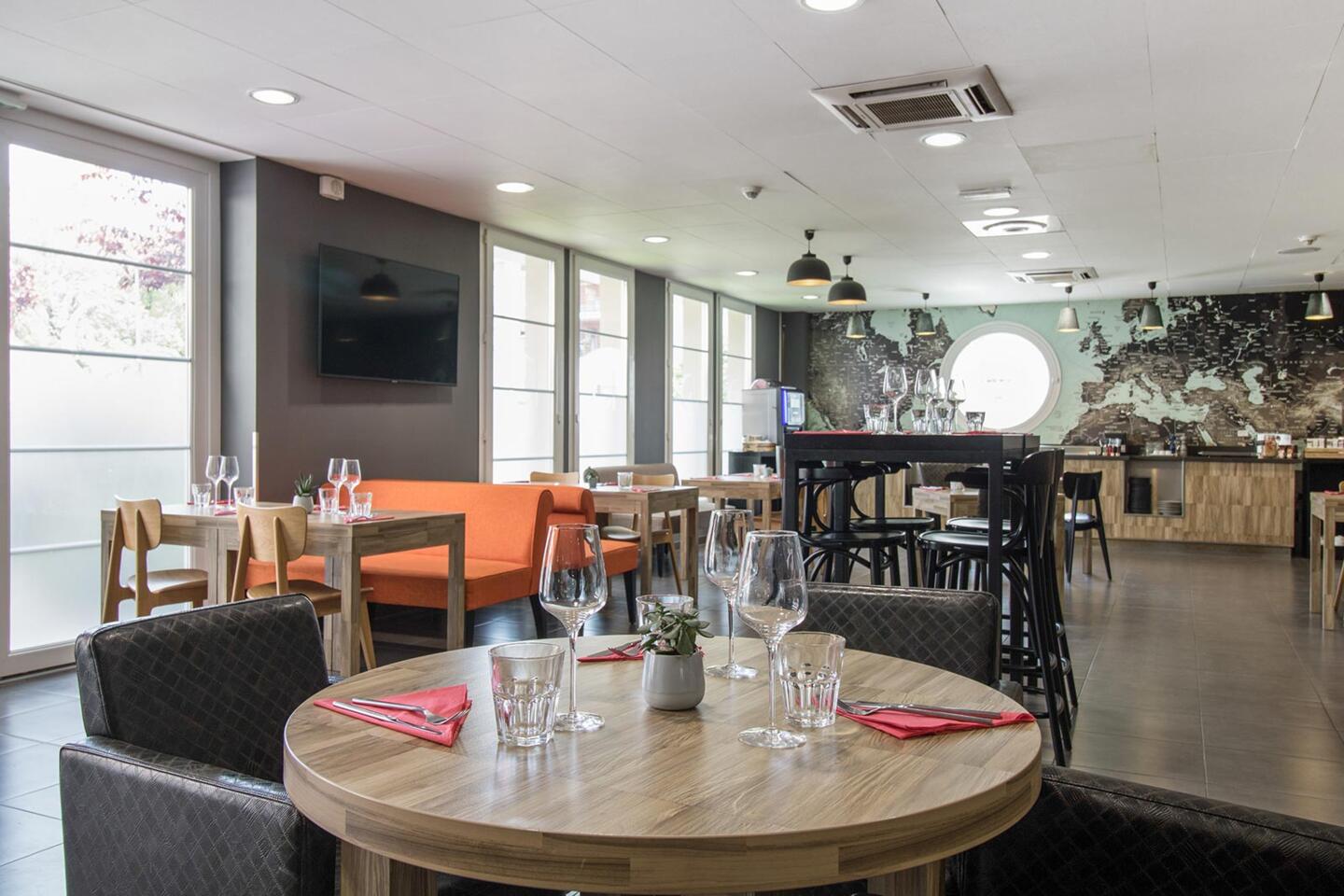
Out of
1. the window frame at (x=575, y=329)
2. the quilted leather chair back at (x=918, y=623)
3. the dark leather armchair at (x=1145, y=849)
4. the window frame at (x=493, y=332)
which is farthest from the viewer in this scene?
the window frame at (x=575, y=329)

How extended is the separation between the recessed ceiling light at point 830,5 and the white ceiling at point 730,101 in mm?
62

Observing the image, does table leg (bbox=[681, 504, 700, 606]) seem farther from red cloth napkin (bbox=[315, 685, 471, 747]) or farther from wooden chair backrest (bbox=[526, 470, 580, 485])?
red cloth napkin (bbox=[315, 685, 471, 747])

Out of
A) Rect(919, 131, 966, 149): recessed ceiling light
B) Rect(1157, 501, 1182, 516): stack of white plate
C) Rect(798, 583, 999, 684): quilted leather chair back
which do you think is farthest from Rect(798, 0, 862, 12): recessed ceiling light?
Rect(1157, 501, 1182, 516): stack of white plate

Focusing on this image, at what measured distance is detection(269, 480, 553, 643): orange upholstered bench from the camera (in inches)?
188

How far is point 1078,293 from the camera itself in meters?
10.8

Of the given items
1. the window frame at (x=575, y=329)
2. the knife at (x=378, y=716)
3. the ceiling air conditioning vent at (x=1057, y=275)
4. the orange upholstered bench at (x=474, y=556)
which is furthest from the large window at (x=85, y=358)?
the ceiling air conditioning vent at (x=1057, y=275)

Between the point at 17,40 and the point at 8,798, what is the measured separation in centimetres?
276

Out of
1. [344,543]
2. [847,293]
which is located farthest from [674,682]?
[847,293]

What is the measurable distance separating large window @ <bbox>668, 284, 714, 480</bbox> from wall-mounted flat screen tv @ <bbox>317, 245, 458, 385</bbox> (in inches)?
135

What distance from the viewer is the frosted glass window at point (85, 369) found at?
185 inches

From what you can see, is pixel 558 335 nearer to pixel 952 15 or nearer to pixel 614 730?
pixel 952 15

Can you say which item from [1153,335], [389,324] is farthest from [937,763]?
[1153,335]

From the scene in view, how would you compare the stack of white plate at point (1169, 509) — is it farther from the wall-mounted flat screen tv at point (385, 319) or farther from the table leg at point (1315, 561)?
the wall-mounted flat screen tv at point (385, 319)

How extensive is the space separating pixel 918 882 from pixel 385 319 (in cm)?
555
